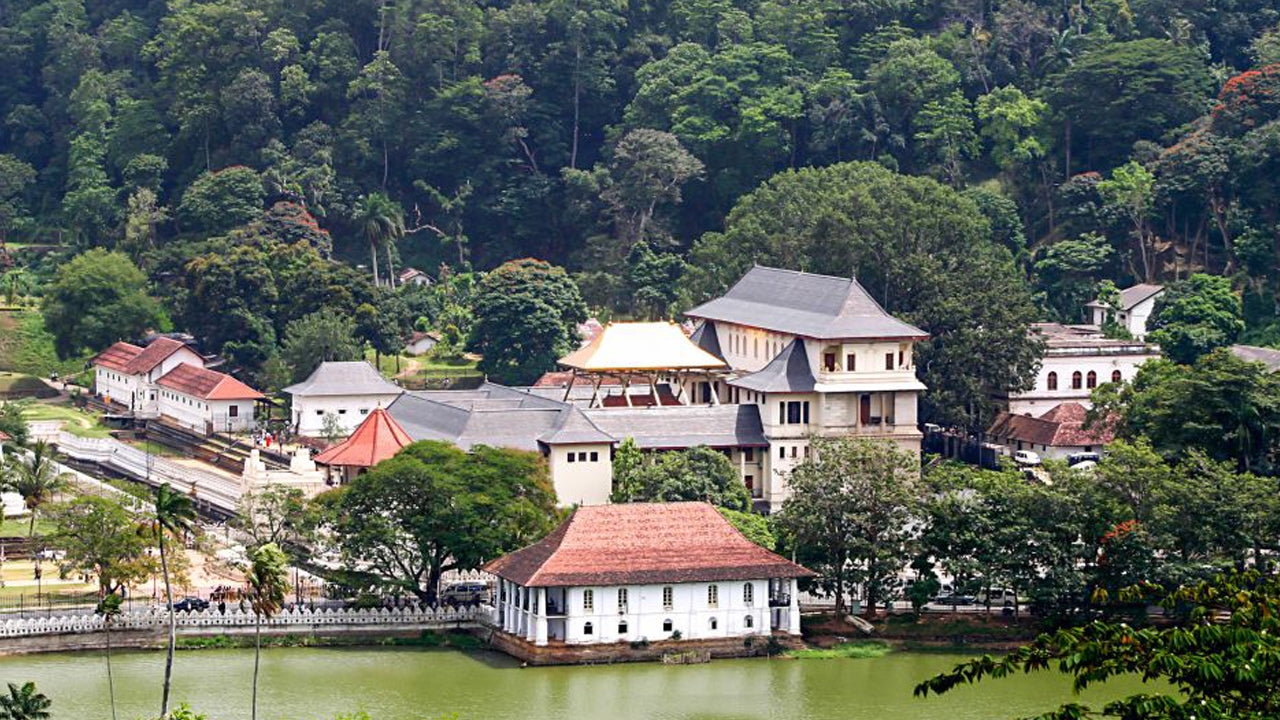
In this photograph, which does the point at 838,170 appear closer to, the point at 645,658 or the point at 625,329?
the point at 625,329

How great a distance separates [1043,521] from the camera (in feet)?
213

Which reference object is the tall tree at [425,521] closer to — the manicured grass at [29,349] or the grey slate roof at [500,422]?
the grey slate roof at [500,422]

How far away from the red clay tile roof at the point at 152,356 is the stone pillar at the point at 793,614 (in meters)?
35.7

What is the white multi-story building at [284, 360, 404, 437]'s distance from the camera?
86.7 metres

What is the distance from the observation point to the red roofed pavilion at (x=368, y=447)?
74.3m

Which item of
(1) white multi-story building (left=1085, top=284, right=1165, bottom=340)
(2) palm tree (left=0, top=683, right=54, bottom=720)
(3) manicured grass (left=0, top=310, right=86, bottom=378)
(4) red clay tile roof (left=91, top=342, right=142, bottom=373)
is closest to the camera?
(2) palm tree (left=0, top=683, right=54, bottom=720)

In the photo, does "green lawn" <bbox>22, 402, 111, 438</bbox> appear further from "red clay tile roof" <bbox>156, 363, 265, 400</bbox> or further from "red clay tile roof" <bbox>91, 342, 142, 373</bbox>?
"red clay tile roof" <bbox>156, 363, 265, 400</bbox>

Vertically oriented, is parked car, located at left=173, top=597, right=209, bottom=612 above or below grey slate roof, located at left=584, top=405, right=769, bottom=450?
below

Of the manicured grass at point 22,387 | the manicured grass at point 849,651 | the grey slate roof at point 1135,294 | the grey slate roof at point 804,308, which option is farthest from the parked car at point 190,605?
the grey slate roof at point 1135,294

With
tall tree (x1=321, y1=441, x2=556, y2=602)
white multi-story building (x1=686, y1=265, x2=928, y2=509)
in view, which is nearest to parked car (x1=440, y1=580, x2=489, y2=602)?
tall tree (x1=321, y1=441, x2=556, y2=602)

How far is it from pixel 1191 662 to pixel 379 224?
7256 centimetres

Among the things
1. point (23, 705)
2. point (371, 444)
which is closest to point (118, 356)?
point (371, 444)

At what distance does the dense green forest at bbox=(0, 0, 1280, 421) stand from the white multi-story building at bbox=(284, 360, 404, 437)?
5.97 meters

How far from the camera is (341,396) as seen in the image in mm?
87000
